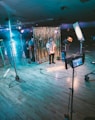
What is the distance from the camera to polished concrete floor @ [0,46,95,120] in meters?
3.45

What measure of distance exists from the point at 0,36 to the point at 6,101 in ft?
45.1

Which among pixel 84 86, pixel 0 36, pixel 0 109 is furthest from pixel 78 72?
pixel 0 36

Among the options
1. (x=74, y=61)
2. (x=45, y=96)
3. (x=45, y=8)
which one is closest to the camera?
(x=74, y=61)

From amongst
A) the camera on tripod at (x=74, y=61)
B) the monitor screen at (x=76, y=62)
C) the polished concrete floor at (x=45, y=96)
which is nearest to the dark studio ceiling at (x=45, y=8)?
the polished concrete floor at (x=45, y=96)

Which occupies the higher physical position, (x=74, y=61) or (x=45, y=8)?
(x=45, y=8)

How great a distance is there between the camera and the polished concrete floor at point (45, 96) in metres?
3.45

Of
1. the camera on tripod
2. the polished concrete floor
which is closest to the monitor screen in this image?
the camera on tripod

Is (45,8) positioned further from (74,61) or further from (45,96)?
(74,61)

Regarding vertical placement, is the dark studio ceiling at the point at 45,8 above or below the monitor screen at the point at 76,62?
above

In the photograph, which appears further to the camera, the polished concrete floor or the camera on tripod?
the polished concrete floor

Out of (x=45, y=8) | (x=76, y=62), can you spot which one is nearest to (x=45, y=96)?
(x=76, y=62)

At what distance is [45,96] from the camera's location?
14.3ft

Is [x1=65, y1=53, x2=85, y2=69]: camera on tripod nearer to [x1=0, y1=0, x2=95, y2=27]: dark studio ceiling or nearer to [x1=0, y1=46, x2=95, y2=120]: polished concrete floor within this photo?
[x1=0, y1=46, x2=95, y2=120]: polished concrete floor

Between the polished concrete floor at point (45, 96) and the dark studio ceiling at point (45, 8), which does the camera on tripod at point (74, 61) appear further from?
the dark studio ceiling at point (45, 8)
